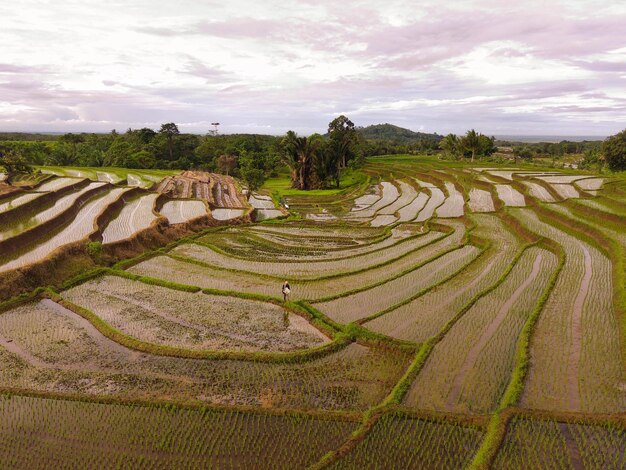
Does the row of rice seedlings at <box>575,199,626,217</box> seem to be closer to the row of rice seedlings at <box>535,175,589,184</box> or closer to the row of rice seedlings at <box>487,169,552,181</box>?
the row of rice seedlings at <box>535,175,589,184</box>

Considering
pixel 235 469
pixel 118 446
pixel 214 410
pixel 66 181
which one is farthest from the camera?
pixel 66 181

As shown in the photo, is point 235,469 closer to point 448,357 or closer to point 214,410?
point 214,410

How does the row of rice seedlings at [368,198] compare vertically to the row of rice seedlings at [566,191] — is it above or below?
below

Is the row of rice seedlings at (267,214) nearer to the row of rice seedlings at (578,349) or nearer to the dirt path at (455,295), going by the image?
the dirt path at (455,295)

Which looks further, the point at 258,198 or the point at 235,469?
the point at 258,198

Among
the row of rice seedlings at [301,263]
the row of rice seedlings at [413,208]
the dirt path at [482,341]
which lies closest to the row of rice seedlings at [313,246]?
the row of rice seedlings at [301,263]

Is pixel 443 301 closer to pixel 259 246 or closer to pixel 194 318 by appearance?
pixel 194 318

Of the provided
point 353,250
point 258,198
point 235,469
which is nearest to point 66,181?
point 258,198
